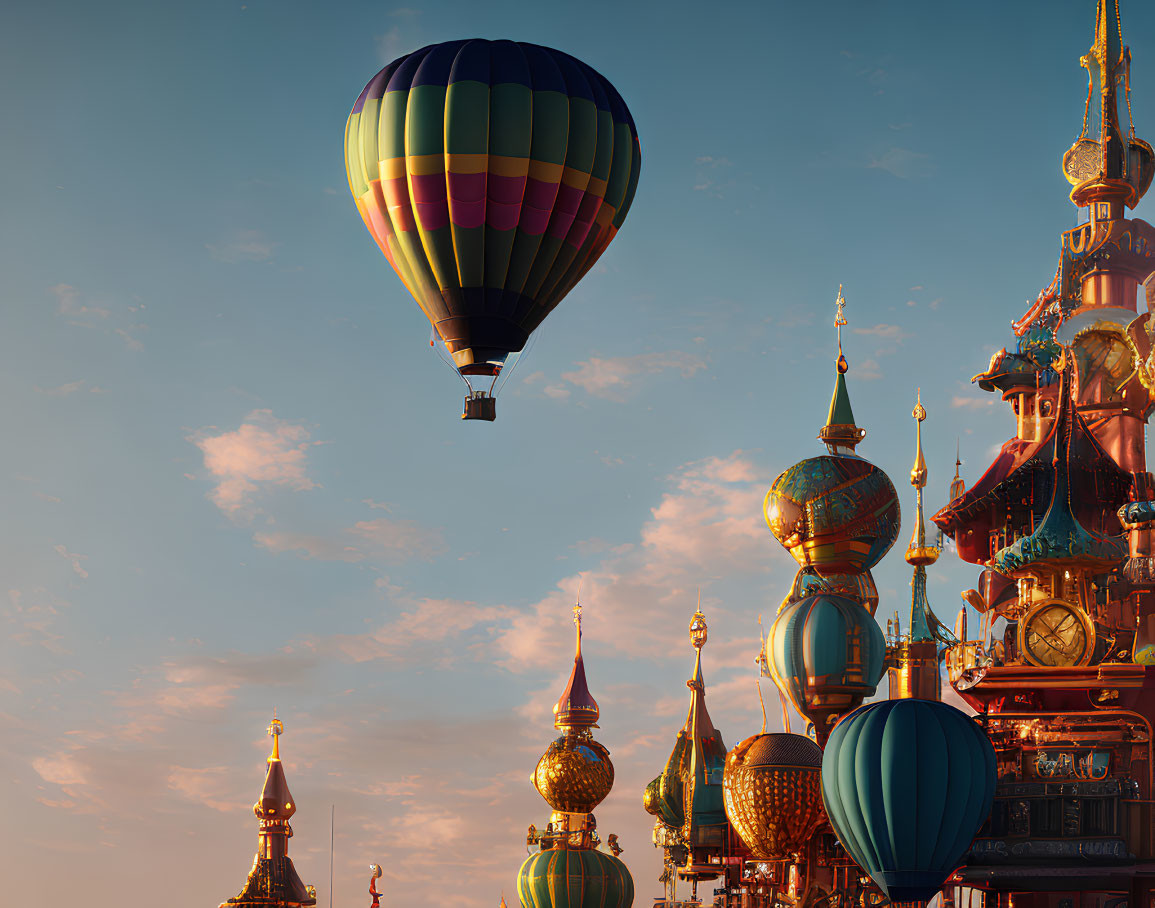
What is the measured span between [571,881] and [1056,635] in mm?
20833

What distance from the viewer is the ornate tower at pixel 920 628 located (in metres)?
50.3

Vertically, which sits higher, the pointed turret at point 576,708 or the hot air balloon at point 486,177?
the hot air balloon at point 486,177

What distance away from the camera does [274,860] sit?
6216cm

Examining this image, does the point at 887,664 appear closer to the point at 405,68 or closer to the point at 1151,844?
the point at 1151,844

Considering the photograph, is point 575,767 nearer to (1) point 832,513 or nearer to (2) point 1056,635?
(1) point 832,513

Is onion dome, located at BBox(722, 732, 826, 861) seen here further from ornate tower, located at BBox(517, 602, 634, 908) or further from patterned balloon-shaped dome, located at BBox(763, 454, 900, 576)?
ornate tower, located at BBox(517, 602, 634, 908)

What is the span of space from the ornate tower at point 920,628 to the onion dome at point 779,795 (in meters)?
13.6

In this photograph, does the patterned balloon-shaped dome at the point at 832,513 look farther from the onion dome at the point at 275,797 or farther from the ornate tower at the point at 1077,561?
the onion dome at the point at 275,797

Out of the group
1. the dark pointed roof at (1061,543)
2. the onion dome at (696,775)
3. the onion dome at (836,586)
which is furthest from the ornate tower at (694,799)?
the dark pointed roof at (1061,543)

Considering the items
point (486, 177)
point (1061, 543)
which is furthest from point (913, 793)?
point (486, 177)

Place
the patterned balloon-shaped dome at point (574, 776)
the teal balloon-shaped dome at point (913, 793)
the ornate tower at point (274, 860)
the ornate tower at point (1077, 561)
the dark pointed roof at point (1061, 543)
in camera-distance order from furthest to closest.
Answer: the ornate tower at point (274, 860) → the patterned balloon-shaped dome at point (574, 776) → the dark pointed roof at point (1061, 543) → the ornate tower at point (1077, 561) → the teal balloon-shaped dome at point (913, 793)

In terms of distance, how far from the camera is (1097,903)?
34.8m

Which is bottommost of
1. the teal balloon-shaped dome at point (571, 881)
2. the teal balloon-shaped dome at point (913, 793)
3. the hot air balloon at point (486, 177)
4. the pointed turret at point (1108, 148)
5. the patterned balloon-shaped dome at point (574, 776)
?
the teal balloon-shaped dome at point (571, 881)

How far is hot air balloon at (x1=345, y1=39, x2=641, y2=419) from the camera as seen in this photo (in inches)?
1390
